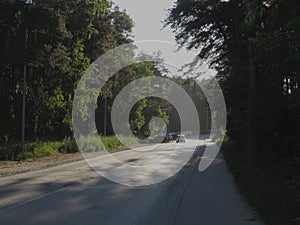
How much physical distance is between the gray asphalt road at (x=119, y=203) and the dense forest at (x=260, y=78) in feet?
2.79

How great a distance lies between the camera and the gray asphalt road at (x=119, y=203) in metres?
8.43

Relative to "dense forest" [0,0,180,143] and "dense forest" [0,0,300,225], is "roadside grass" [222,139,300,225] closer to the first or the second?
"dense forest" [0,0,300,225]

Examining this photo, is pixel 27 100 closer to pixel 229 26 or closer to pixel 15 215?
pixel 229 26

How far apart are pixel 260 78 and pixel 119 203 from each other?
10.5 m

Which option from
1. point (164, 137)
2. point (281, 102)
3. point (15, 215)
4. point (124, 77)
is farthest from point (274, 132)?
point (164, 137)

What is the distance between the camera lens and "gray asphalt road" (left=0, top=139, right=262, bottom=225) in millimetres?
8430

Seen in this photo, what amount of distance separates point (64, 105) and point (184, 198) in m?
26.4

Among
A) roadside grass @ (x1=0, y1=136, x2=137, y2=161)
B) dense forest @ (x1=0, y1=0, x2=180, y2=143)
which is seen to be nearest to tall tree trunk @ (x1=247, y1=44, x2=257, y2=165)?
roadside grass @ (x1=0, y1=136, x2=137, y2=161)

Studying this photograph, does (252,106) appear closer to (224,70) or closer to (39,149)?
(224,70)

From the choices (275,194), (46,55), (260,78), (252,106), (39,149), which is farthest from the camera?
(46,55)

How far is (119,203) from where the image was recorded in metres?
10.5

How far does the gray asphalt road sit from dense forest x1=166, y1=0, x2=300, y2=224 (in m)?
0.85

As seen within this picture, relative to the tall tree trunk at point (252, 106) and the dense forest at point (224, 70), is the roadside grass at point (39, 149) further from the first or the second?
the tall tree trunk at point (252, 106)

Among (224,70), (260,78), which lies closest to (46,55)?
(224,70)
